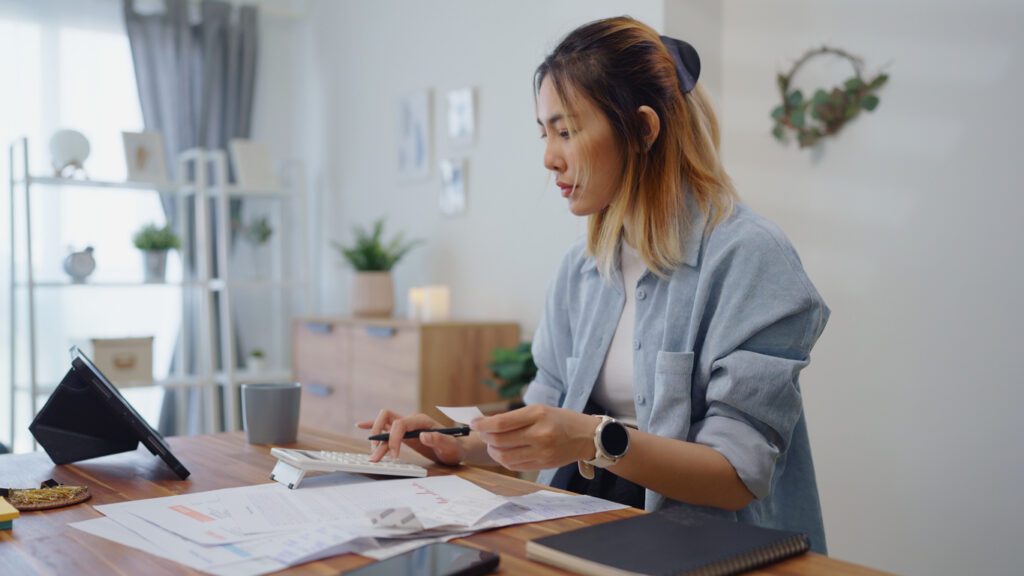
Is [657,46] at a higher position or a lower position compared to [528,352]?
higher

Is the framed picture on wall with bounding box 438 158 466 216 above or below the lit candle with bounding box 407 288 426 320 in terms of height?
above

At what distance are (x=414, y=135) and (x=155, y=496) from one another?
2962mm

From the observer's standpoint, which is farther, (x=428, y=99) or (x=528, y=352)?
(x=428, y=99)

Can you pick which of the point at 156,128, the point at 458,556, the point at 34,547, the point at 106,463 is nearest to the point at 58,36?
the point at 156,128

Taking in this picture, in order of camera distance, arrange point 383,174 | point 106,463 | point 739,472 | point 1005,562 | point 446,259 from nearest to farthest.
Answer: point 739,472 < point 106,463 < point 1005,562 < point 446,259 < point 383,174

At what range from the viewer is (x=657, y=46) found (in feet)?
4.56

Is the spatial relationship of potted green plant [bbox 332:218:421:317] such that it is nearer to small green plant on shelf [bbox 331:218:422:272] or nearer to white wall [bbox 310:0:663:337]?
small green plant on shelf [bbox 331:218:422:272]

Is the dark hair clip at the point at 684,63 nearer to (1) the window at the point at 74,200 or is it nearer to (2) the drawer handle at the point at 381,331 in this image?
(2) the drawer handle at the point at 381,331

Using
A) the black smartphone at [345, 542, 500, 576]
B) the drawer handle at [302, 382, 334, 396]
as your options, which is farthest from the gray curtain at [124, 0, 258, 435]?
the black smartphone at [345, 542, 500, 576]

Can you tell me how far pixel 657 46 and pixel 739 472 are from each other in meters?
0.67

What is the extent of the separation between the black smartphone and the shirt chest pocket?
49 centimetres

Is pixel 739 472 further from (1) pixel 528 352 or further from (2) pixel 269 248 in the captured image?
(2) pixel 269 248

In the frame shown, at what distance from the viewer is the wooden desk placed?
817mm

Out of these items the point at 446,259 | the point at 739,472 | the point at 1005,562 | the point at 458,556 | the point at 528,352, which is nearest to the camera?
the point at 458,556
